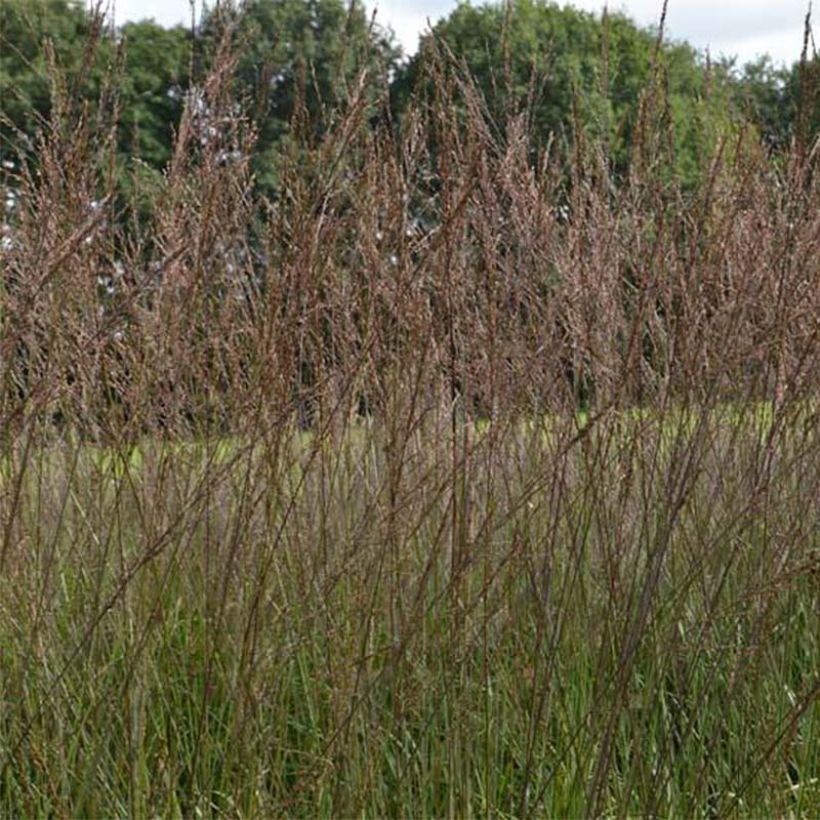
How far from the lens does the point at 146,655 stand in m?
2.08

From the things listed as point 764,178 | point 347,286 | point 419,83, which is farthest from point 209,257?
point 764,178

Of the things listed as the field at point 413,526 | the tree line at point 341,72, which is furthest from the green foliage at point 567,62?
the field at point 413,526

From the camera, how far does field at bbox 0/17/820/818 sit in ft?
6.00

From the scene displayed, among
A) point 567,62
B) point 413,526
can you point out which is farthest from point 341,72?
point 567,62

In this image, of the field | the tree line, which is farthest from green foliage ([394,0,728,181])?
the field

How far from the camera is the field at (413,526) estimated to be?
72.1 inches

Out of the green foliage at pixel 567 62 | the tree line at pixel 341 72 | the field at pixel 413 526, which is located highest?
the green foliage at pixel 567 62

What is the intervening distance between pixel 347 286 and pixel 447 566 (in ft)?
2.36

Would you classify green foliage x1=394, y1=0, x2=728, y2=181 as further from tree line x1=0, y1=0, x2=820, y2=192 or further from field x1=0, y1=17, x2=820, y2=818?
field x1=0, y1=17, x2=820, y2=818

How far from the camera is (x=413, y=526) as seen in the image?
2.16 meters

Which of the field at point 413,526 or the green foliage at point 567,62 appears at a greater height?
the green foliage at point 567,62

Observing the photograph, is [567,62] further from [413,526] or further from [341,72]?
[413,526]

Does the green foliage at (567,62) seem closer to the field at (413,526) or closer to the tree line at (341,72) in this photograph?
the tree line at (341,72)

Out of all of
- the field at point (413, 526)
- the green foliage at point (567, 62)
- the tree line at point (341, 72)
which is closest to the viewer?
the field at point (413, 526)
